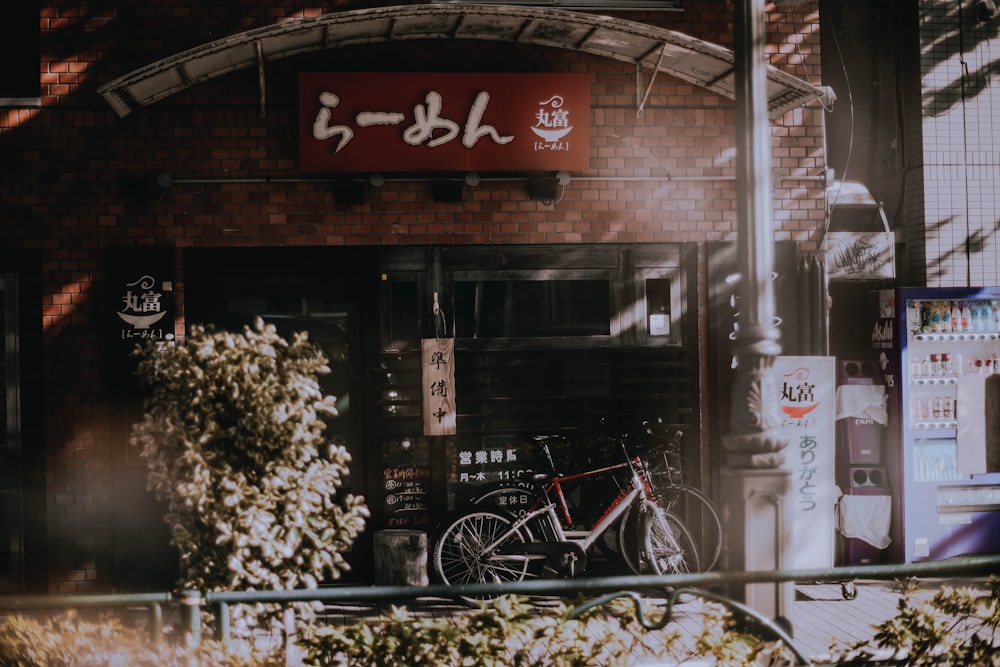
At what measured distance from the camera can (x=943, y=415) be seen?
27.5 feet

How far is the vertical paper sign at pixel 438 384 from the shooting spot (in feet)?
25.7

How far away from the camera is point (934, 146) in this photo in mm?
9031

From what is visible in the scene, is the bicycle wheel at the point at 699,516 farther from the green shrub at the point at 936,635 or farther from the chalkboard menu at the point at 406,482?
the green shrub at the point at 936,635

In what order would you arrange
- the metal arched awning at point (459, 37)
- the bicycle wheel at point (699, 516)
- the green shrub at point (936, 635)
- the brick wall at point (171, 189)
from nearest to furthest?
1. the green shrub at point (936, 635)
2. the metal arched awning at point (459, 37)
3. the brick wall at point (171, 189)
4. the bicycle wheel at point (699, 516)

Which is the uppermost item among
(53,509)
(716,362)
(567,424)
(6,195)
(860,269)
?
(6,195)

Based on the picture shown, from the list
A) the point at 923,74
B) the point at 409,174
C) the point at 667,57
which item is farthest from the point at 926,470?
the point at 409,174

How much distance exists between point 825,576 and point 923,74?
272 inches

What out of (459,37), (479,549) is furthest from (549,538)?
(459,37)

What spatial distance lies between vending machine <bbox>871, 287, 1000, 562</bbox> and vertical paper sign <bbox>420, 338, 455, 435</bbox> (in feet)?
14.1

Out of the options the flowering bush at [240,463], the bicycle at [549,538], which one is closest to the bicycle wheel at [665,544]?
the bicycle at [549,538]

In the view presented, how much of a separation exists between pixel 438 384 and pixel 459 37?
3.26 meters

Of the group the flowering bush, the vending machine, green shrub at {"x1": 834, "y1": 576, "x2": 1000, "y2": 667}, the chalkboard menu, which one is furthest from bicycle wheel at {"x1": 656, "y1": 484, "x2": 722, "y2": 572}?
the flowering bush

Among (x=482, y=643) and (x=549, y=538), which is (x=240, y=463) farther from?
(x=549, y=538)

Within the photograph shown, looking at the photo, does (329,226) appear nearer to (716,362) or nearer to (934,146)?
(716,362)
